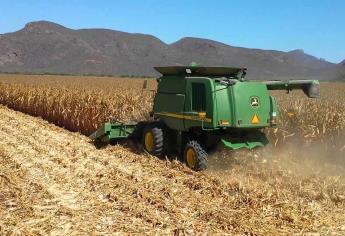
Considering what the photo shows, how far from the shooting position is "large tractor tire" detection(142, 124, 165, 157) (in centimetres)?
965

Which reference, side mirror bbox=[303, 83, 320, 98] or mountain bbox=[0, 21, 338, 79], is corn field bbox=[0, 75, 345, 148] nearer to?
side mirror bbox=[303, 83, 320, 98]

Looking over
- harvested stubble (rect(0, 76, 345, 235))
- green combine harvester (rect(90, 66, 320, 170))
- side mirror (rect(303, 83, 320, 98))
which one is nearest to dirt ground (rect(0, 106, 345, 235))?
harvested stubble (rect(0, 76, 345, 235))

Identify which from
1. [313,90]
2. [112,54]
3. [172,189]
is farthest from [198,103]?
[112,54]

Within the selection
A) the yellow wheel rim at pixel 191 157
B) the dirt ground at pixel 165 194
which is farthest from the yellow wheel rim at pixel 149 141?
the yellow wheel rim at pixel 191 157

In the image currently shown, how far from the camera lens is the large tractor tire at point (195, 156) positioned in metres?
8.45

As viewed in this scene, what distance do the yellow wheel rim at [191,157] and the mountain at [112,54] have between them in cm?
9182

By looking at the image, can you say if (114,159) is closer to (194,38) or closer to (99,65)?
(99,65)

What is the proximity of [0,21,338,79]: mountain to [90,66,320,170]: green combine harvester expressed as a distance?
9081 cm

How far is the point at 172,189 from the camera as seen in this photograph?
7.23 m

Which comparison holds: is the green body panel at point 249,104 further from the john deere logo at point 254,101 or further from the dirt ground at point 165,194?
the dirt ground at point 165,194

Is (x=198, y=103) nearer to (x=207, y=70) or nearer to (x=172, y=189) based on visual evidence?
(x=207, y=70)

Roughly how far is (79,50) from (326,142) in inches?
4498

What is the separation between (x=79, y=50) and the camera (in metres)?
120

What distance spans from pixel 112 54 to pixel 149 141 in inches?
4444
